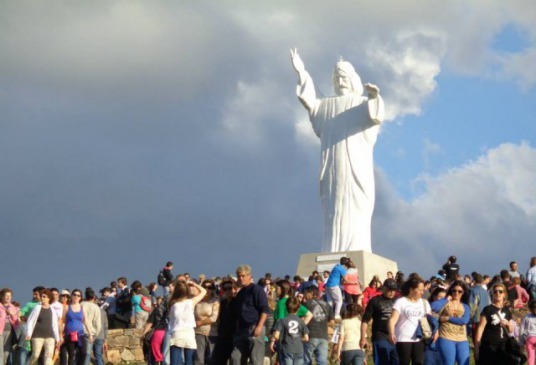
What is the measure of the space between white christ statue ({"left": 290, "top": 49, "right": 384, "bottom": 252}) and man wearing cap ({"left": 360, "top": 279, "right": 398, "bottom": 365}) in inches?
→ 508

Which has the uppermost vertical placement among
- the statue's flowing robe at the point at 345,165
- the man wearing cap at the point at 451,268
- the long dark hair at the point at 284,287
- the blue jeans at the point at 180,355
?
the statue's flowing robe at the point at 345,165

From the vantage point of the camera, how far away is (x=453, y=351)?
12.8 metres

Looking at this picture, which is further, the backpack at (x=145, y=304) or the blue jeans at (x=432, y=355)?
the backpack at (x=145, y=304)

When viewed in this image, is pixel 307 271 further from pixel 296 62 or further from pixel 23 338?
pixel 23 338

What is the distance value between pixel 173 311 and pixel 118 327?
28.0 feet

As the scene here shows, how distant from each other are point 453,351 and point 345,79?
49.6ft

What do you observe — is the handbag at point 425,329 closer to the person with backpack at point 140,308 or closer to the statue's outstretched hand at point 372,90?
the person with backpack at point 140,308

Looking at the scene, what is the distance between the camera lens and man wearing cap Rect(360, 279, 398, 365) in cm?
1317

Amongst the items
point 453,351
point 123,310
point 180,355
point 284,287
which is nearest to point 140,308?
point 123,310

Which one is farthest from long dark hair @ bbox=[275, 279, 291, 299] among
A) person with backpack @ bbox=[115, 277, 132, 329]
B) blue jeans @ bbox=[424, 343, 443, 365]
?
person with backpack @ bbox=[115, 277, 132, 329]

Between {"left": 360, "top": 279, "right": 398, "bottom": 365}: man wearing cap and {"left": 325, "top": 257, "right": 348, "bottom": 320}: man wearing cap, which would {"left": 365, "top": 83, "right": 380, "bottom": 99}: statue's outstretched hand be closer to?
{"left": 325, "top": 257, "right": 348, "bottom": 320}: man wearing cap

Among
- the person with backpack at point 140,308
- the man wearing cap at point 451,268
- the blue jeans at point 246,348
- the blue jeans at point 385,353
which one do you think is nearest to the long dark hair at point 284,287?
the blue jeans at point 385,353

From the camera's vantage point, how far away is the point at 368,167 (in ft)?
89.0

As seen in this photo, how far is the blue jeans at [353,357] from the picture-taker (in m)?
A: 14.3
